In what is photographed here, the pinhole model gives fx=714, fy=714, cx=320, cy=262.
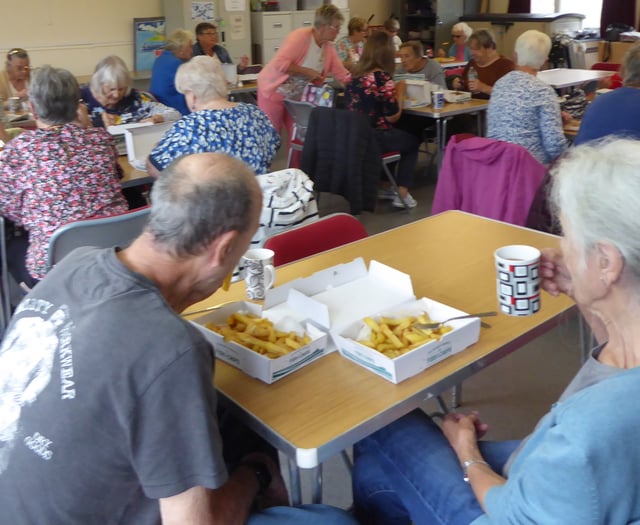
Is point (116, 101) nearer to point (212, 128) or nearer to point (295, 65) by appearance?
point (212, 128)

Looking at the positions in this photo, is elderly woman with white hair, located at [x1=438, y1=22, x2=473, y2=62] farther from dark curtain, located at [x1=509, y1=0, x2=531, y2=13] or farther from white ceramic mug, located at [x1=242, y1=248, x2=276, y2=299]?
white ceramic mug, located at [x1=242, y1=248, x2=276, y2=299]

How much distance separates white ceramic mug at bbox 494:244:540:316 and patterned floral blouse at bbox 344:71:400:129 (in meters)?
3.64

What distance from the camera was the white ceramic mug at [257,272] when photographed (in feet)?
5.91

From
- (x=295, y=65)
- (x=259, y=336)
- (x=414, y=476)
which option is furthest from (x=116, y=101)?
(x=414, y=476)

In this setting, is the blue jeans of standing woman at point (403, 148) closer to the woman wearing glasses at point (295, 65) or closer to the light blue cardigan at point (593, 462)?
the woman wearing glasses at point (295, 65)

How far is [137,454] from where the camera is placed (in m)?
1.12

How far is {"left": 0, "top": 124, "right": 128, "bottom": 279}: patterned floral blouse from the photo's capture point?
267 centimetres

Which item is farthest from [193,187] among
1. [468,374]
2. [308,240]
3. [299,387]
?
[308,240]

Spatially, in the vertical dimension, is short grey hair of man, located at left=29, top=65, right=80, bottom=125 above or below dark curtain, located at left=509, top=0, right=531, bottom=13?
below

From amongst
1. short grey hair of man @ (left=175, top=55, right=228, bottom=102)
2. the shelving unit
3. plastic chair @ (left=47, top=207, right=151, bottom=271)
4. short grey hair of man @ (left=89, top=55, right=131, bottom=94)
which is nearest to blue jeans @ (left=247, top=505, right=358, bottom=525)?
plastic chair @ (left=47, top=207, right=151, bottom=271)

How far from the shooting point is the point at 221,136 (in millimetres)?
3141

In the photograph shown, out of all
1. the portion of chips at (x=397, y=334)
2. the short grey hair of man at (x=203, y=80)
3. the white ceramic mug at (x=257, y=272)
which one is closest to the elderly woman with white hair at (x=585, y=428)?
the portion of chips at (x=397, y=334)

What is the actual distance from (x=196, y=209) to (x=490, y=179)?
222cm

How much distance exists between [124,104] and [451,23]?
714 cm
